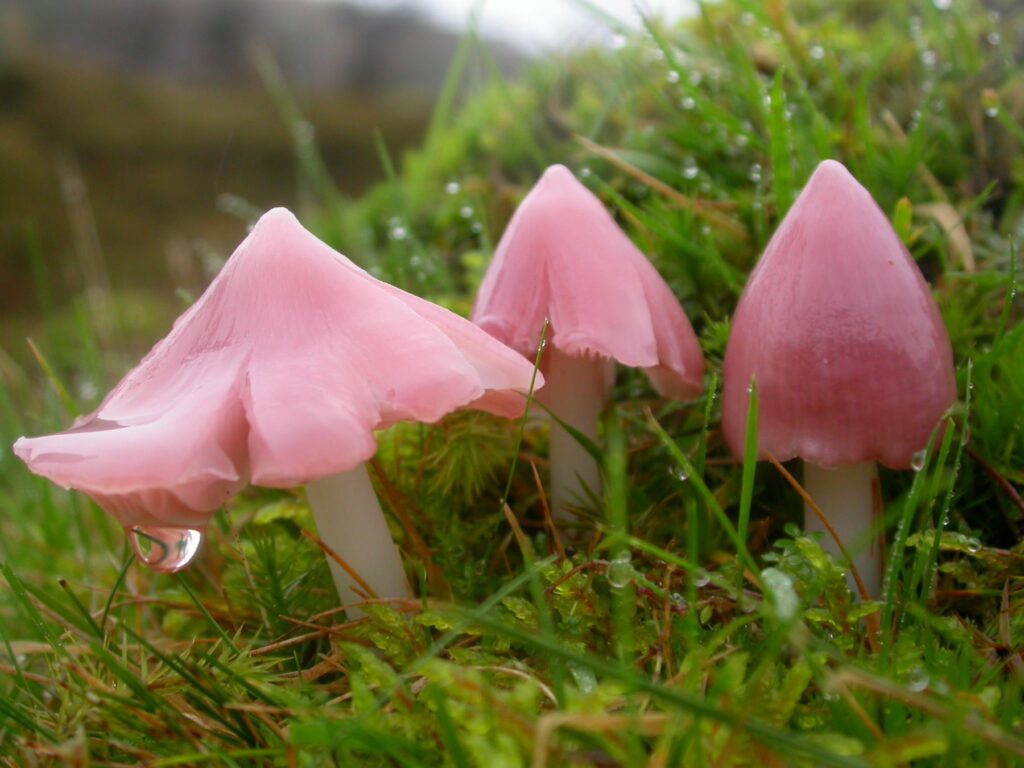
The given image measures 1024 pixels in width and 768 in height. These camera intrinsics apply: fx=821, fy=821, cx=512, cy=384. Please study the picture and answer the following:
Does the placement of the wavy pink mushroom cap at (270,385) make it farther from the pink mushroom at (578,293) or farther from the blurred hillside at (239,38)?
the blurred hillside at (239,38)

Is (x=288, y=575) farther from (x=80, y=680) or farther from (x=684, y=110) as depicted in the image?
(x=684, y=110)

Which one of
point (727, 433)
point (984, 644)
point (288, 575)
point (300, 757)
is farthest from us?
point (288, 575)

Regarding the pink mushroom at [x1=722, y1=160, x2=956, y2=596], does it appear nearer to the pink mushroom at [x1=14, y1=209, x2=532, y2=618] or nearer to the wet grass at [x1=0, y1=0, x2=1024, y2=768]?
the wet grass at [x1=0, y1=0, x2=1024, y2=768]

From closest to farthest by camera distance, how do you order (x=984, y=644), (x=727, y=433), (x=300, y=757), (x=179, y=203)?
(x=300, y=757), (x=984, y=644), (x=727, y=433), (x=179, y=203)

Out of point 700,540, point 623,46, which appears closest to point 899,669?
point 700,540

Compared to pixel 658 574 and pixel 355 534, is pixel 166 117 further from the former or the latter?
pixel 658 574

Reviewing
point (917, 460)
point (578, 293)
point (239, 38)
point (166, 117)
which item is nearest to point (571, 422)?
point (578, 293)

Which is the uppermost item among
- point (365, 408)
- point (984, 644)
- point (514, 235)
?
point (514, 235)
